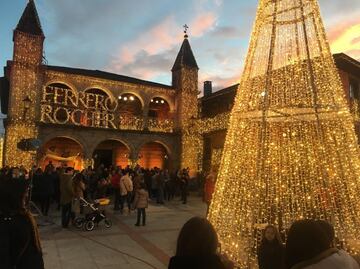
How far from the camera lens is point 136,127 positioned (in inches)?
891

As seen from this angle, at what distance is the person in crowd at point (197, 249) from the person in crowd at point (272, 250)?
2.59 metres

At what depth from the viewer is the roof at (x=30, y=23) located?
1891cm

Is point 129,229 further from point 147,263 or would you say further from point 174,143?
point 174,143

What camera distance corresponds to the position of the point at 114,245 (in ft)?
26.2

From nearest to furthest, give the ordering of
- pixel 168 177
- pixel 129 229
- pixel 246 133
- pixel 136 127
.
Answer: pixel 246 133 < pixel 129 229 < pixel 168 177 < pixel 136 127

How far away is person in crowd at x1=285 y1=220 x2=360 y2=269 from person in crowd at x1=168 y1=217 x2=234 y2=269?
495 mm

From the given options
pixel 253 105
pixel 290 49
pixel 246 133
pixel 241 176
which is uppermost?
pixel 290 49

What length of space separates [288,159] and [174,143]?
1567 cm

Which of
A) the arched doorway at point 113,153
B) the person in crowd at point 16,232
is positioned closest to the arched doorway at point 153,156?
the arched doorway at point 113,153

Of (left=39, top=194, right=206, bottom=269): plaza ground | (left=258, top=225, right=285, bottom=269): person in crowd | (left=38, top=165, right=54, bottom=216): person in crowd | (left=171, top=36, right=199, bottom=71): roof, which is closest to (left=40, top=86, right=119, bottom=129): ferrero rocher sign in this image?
(left=171, top=36, right=199, bottom=71): roof

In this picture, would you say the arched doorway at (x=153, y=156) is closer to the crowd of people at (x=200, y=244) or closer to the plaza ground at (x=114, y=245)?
the plaza ground at (x=114, y=245)

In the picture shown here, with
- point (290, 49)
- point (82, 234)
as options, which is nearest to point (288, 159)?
point (290, 49)

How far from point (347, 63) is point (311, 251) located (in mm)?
18071

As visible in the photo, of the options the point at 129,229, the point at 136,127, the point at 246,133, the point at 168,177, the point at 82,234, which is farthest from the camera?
the point at 136,127
